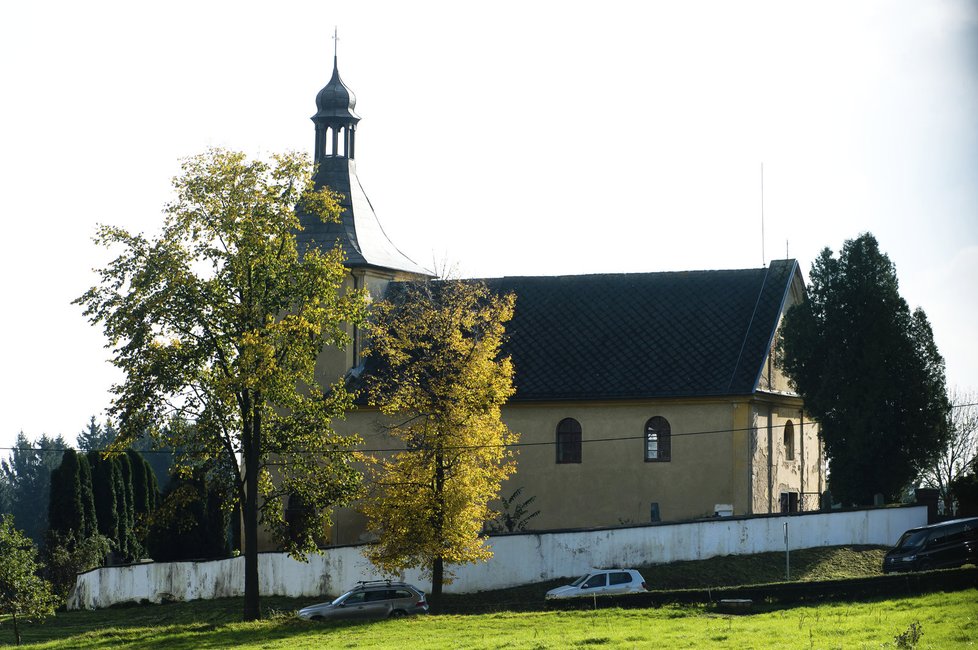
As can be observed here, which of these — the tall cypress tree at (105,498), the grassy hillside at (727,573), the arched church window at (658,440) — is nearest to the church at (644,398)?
the arched church window at (658,440)

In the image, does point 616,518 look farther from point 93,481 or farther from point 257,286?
point 93,481

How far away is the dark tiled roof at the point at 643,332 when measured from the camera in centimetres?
4388

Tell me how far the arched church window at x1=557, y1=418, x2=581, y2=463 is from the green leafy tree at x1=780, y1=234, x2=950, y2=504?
735 centimetres

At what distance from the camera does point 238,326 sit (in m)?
32.2

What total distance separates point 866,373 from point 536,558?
13075mm

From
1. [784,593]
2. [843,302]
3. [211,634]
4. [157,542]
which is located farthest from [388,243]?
[784,593]

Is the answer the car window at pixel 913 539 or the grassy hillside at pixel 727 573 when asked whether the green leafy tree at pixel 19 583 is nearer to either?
the grassy hillside at pixel 727 573

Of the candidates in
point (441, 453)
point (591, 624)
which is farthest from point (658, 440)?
point (591, 624)

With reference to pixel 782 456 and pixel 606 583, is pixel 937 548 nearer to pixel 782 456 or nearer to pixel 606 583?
pixel 606 583

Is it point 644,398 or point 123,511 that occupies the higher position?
point 644,398

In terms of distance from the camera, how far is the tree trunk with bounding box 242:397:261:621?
32562 millimetres

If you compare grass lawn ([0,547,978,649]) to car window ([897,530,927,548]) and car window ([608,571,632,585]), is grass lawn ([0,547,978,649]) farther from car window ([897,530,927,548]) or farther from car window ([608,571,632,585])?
car window ([897,530,927,548])

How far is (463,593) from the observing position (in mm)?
36906

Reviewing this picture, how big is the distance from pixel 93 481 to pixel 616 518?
24.0m
